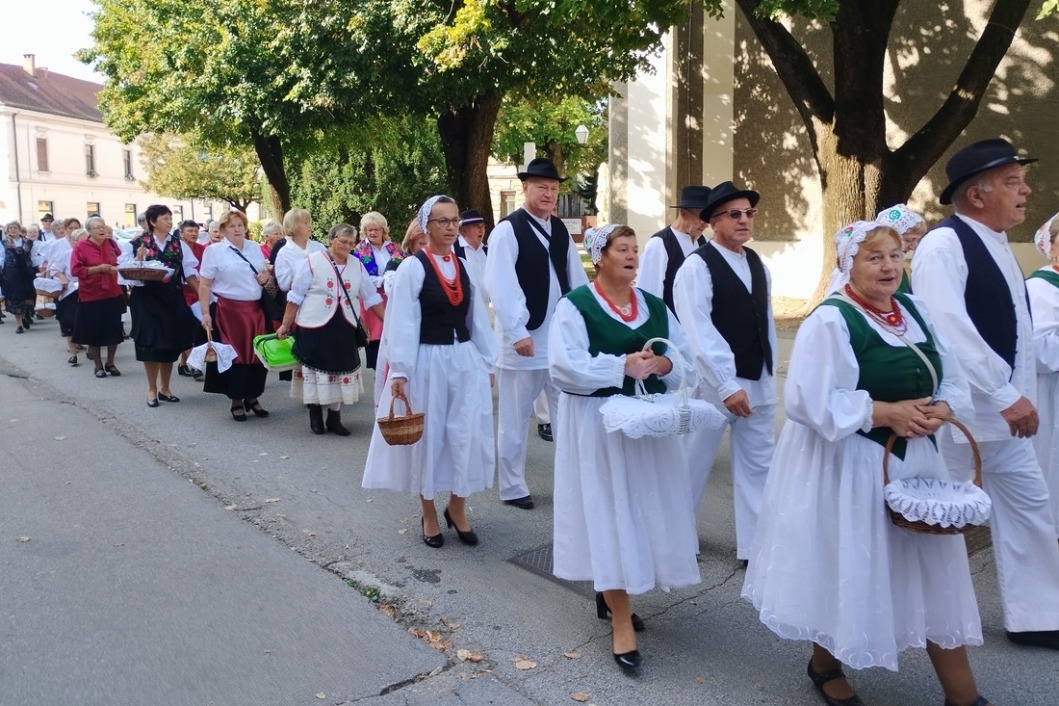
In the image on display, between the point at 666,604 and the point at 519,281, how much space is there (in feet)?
8.48

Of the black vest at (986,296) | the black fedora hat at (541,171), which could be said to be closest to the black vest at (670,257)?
the black fedora hat at (541,171)

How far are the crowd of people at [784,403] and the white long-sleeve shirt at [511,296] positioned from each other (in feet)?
0.05

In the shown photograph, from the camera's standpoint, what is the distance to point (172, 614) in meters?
4.56

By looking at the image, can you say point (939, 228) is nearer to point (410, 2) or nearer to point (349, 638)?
point (349, 638)

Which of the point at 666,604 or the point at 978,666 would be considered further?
the point at 666,604

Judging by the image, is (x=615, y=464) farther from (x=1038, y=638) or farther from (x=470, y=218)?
(x=470, y=218)

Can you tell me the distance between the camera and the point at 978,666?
3924 mm

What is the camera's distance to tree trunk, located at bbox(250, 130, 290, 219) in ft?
82.0

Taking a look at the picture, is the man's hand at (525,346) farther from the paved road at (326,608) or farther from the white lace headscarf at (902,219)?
the white lace headscarf at (902,219)

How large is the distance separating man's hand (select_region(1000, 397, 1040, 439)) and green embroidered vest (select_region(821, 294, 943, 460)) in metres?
0.83

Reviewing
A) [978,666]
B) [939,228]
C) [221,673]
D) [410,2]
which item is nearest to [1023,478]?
[978,666]

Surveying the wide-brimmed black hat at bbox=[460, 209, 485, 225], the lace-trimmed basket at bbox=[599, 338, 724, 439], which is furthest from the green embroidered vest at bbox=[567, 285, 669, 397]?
the wide-brimmed black hat at bbox=[460, 209, 485, 225]

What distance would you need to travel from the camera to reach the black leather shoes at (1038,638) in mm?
4078

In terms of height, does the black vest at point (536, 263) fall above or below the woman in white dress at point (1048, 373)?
above
